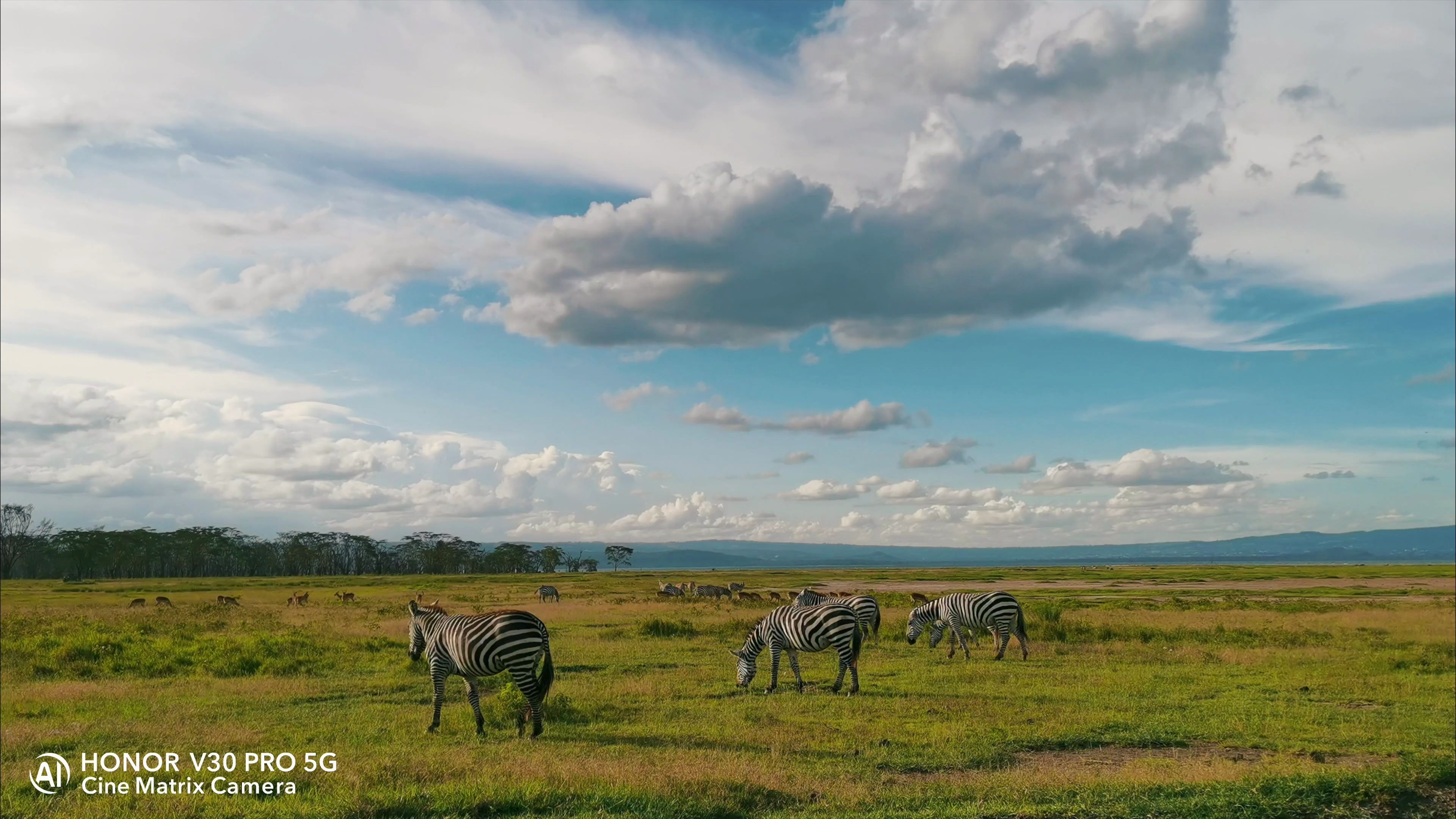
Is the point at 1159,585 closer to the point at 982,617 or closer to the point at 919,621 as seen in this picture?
the point at 919,621

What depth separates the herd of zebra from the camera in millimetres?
14719

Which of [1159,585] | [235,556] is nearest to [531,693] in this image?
[1159,585]

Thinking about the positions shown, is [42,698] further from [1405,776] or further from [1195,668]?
[1195,668]

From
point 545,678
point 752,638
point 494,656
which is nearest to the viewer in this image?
point 494,656

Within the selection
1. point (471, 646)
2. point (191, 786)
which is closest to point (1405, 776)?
point (471, 646)

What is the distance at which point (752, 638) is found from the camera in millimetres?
20094

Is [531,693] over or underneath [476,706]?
over

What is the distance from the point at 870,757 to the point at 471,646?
6.92m

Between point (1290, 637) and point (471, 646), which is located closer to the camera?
point (471, 646)

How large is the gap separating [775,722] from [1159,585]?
318 ft

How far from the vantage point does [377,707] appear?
1723 cm

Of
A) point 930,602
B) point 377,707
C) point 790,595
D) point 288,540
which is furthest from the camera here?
point 288,540

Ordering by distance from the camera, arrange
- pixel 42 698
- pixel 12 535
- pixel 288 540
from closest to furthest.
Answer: pixel 42 698
pixel 12 535
pixel 288 540

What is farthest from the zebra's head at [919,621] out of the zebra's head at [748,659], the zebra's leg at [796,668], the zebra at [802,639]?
the zebra's head at [748,659]
